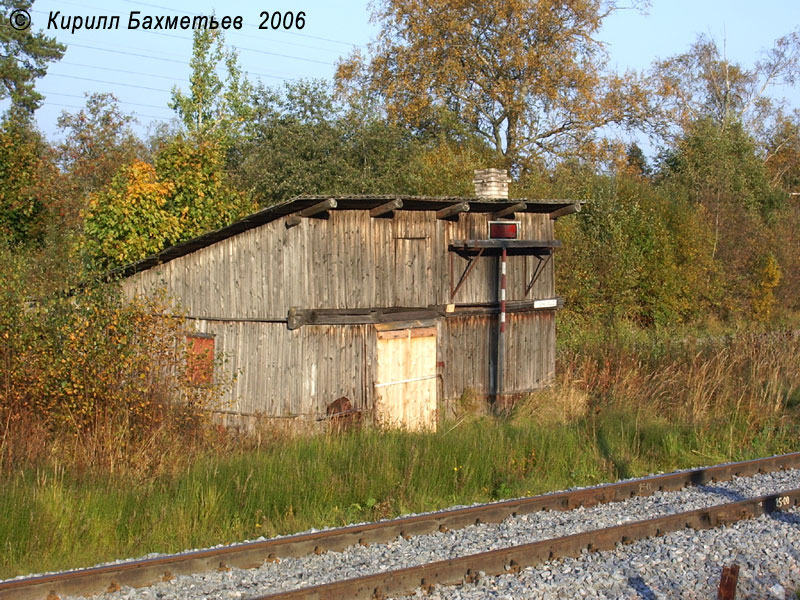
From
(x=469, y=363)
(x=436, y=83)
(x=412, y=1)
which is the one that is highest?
(x=412, y=1)

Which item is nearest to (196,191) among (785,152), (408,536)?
(408,536)

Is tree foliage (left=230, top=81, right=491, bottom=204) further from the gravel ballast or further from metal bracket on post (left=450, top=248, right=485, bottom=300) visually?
the gravel ballast

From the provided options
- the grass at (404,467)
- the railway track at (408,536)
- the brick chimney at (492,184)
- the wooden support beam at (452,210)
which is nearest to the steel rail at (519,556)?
the railway track at (408,536)

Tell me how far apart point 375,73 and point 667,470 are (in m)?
28.5

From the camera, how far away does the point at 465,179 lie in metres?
25.0

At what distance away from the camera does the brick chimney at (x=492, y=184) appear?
16.2 meters

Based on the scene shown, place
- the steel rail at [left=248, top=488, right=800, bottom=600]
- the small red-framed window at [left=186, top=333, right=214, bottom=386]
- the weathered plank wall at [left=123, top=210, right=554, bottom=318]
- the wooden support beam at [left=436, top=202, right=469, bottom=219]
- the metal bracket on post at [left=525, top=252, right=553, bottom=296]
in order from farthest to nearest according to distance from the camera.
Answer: the metal bracket on post at [left=525, top=252, right=553, bottom=296], the wooden support beam at [left=436, top=202, right=469, bottom=219], the weathered plank wall at [left=123, top=210, right=554, bottom=318], the small red-framed window at [left=186, top=333, right=214, bottom=386], the steel rail at [left=248, top=488, right=800, bottom=600]

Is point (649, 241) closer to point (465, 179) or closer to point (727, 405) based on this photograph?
point (465, 179)

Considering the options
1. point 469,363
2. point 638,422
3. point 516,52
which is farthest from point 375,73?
point 638,422

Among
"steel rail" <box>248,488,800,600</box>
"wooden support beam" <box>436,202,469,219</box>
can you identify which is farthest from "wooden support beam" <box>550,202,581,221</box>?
"steel rail" <box>248,488,800,600</box>

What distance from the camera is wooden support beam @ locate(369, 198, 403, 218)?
42.9 feet

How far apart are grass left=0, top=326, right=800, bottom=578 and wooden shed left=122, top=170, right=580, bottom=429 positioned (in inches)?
43.4

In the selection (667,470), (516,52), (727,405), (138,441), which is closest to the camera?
(138,441)

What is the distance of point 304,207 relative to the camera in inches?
502
